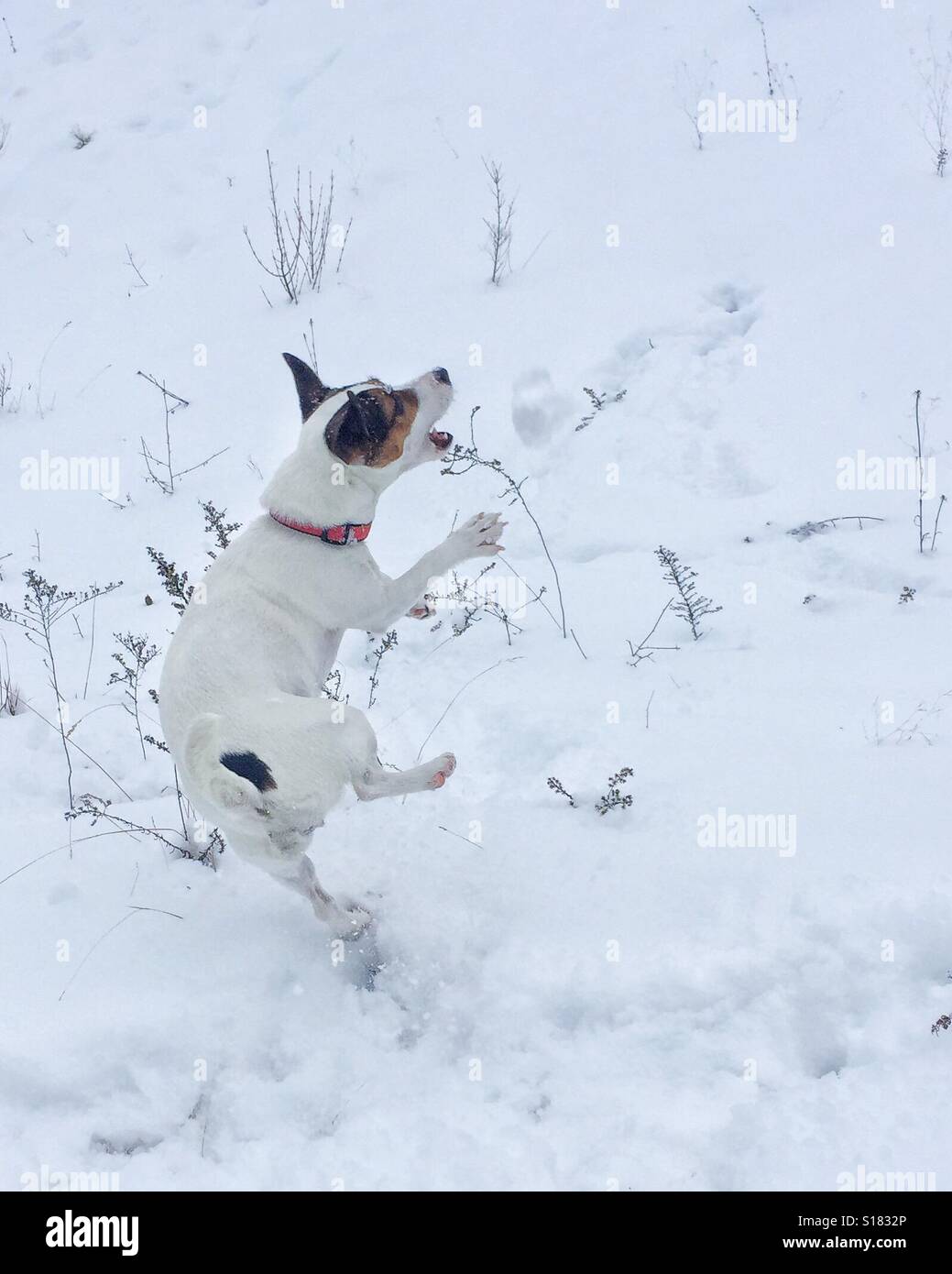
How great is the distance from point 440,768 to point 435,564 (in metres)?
0.72

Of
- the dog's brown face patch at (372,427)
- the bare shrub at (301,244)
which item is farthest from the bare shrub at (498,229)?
the dog's brown face patch at (372,427)

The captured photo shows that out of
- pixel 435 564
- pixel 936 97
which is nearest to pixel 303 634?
pixel 435 564

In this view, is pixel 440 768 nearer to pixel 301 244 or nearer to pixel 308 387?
pixel 308 387

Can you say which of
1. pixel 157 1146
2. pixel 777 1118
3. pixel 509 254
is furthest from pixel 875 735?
pixel 509 254

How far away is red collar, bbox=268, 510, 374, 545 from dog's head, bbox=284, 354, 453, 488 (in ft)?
0.67

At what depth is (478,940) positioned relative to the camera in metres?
2.97

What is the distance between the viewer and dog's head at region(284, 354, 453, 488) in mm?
3111

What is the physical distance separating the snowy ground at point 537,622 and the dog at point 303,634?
0.55 metres

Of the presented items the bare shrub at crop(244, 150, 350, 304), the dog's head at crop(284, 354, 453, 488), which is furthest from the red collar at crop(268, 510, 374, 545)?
the bare shrub at crop(244, 150, 350, 304)

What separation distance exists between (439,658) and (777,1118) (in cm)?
264

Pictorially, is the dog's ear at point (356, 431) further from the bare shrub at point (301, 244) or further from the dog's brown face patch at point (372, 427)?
the bare shrub at point (301, 244)

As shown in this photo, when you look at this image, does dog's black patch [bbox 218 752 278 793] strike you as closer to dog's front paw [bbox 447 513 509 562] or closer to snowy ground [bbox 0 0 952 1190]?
snowy ground [bbox 0 0 952 1190]

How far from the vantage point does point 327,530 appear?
3139 mm
